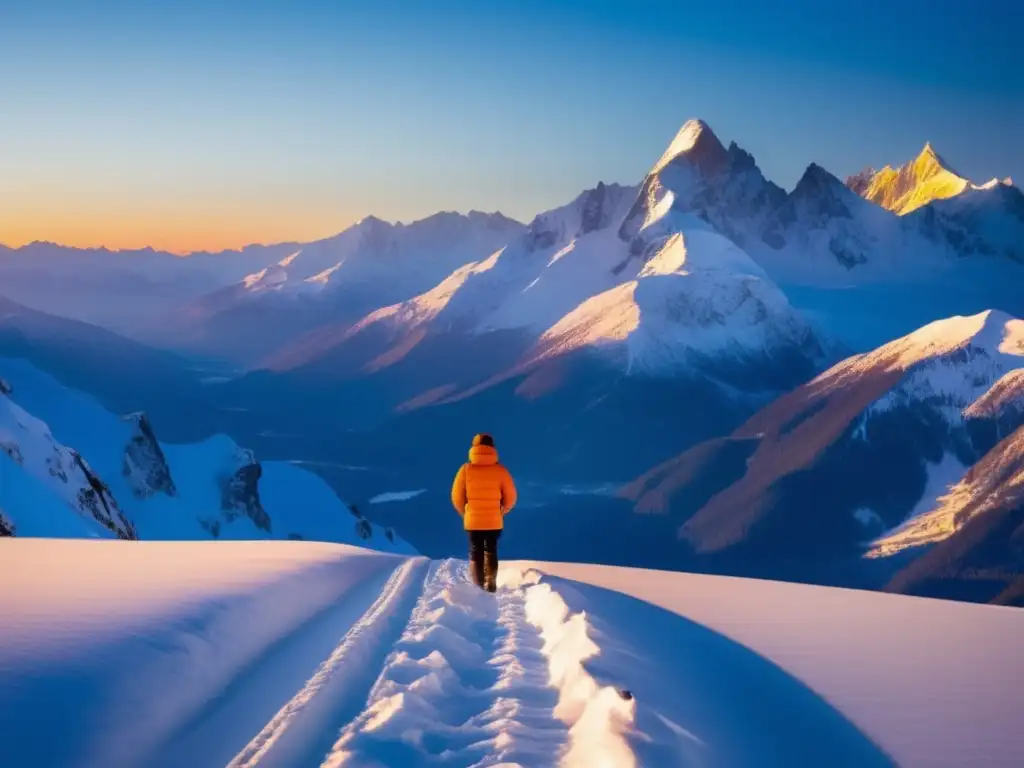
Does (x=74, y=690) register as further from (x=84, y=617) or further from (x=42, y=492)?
(x=42, y=492)

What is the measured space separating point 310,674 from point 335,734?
2.47m

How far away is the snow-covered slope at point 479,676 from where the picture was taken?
1036cm

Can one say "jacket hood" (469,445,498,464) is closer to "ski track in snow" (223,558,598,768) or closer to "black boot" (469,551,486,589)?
"black boot" (469,551,486,589)

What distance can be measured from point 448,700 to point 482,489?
32.4ft

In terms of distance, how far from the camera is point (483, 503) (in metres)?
22.0

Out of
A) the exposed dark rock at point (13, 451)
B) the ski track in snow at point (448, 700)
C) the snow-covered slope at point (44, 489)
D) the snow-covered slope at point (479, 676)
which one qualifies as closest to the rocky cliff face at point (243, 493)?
the snow-covered slope at point (44, 489)

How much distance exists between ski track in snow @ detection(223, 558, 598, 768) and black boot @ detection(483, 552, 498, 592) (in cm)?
358

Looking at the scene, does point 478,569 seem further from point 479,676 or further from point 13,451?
point 13,451

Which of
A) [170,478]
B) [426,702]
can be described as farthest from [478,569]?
[170,478]

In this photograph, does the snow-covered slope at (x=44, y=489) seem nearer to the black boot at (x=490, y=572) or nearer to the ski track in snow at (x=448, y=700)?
the black boot at (x=490, y=572)

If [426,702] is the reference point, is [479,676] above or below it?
above

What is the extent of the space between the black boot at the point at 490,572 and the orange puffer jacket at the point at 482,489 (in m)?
0.57

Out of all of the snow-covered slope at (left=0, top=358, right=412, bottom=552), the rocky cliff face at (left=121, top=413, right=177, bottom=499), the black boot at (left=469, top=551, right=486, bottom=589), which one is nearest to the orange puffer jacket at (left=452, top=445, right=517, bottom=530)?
the black boot at (left=469, top=551, right=486, bottom=589)

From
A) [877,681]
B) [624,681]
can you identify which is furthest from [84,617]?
[877,681]
